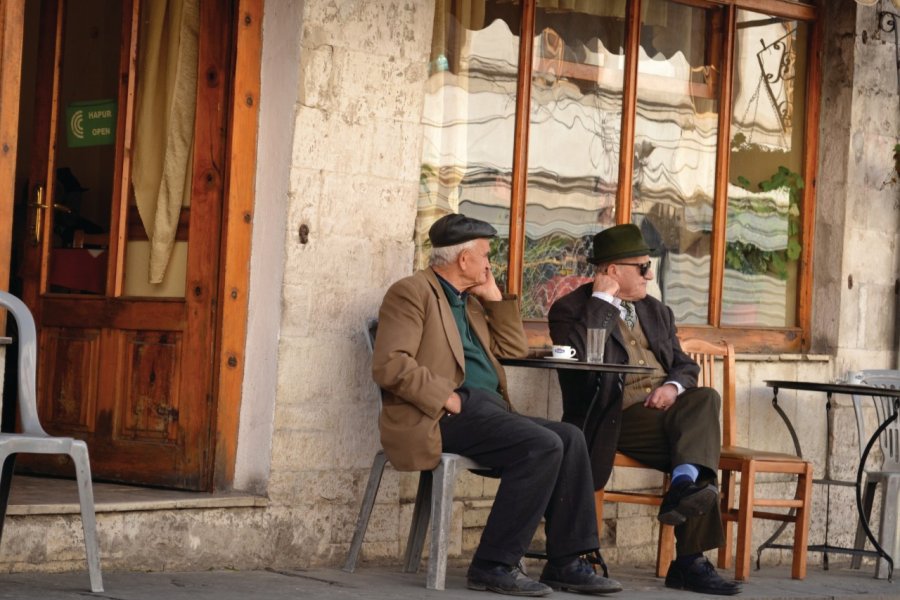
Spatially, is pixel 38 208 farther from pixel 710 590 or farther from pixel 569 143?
pixel 710 590

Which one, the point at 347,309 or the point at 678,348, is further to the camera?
the point at 678,348

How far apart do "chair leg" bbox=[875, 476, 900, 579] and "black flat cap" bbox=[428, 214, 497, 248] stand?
9.48 ft

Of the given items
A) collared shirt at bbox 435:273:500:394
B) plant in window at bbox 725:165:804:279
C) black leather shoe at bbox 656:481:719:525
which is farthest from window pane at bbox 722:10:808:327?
collared shirt at bbox 435:273:500:394

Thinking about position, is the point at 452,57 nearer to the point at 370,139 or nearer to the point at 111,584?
the point at 370,139

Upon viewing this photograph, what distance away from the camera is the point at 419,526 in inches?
262

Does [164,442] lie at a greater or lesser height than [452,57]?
lesser

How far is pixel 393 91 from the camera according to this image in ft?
22.8

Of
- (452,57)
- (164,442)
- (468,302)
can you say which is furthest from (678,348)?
(164,442)

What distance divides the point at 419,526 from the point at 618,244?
1.57 m

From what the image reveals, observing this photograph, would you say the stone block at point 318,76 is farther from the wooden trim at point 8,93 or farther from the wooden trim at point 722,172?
the wooden trim at point 722,172

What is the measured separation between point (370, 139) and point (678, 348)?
1766mm

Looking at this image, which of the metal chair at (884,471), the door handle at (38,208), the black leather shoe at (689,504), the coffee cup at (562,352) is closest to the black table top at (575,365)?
the coffee cup at (562,352)

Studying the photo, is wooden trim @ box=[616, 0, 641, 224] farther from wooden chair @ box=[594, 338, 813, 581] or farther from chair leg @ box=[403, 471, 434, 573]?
chair leg @ box=[403, 471, 434, 573]

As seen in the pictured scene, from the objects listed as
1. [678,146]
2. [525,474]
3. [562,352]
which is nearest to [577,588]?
[525,474]
